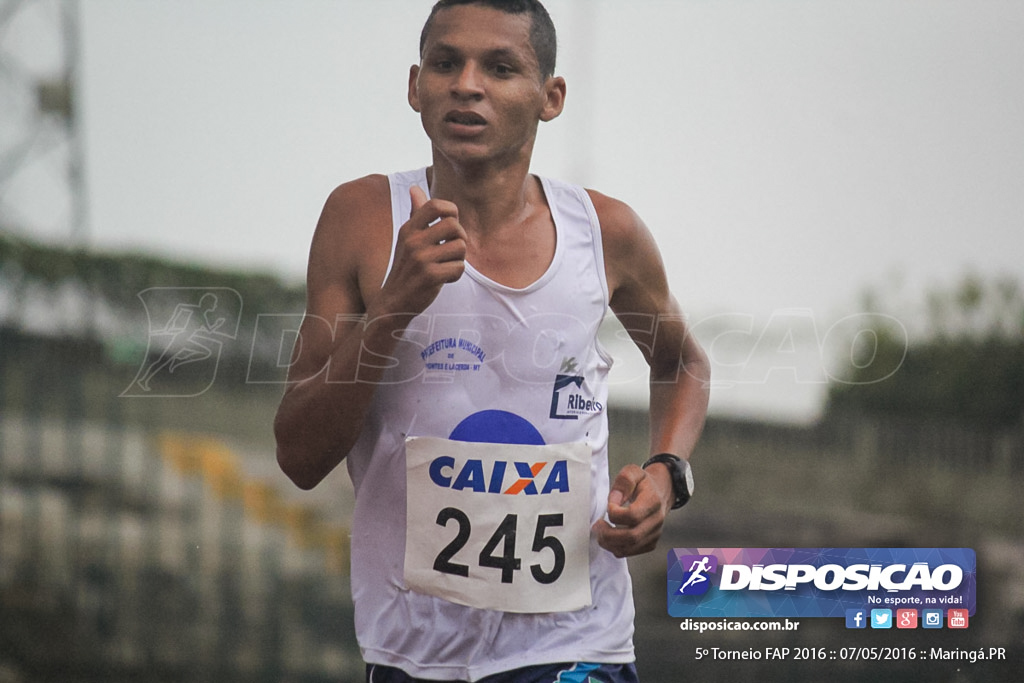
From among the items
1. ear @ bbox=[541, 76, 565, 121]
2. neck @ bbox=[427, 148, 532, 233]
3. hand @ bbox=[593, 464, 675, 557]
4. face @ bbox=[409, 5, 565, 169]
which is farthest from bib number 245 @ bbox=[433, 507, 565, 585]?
ear @ bbox=[541, 76, 565, 121]

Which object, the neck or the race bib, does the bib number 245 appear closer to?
the race bib

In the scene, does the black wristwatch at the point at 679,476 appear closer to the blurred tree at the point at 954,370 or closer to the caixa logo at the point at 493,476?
the caixa logo at the point at 493,476

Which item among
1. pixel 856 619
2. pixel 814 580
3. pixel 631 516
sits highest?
pixel 631 516

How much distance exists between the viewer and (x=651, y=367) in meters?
2.46

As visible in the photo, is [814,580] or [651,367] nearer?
[651,367]

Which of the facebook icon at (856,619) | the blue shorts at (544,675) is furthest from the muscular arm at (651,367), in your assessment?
the facebook icon at (856,619)

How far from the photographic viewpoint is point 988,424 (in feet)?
16.4

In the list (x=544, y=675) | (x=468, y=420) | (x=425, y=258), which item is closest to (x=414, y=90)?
(x=425, y=258)

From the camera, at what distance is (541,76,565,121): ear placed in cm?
211

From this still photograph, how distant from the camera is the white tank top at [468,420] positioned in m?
1.99

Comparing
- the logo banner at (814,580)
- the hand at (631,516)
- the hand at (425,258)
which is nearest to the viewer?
the hand at (425,258)

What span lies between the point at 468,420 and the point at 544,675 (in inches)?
19.4

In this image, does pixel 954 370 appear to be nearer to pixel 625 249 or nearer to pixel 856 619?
pixel 856 619

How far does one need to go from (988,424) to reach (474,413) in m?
3.77
